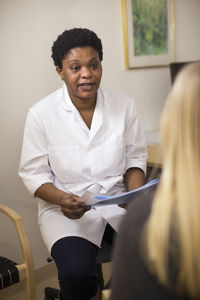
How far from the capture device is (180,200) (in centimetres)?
68

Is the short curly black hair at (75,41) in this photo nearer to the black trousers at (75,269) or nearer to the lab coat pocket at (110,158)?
the lab coat pocket at (110,158)

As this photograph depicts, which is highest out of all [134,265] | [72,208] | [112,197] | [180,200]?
[180,200]

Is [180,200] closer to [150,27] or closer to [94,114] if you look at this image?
[94,114]

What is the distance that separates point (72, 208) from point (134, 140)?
585 mm

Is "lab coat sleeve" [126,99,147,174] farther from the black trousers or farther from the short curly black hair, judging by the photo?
the black trousers

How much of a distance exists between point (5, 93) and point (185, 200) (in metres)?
1.81

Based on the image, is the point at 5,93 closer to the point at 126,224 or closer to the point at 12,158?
the point at 12,158

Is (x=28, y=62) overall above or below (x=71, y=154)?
above

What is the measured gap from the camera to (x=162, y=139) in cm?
72

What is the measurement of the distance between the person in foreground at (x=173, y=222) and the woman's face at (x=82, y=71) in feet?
3.95

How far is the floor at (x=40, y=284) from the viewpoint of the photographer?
2.39m

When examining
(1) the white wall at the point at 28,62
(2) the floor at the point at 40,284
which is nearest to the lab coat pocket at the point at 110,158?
(1) the white wall at the point at 28,62

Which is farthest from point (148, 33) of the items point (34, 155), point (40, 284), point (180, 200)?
point (180, 200)

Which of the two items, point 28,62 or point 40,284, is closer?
point 28,62
